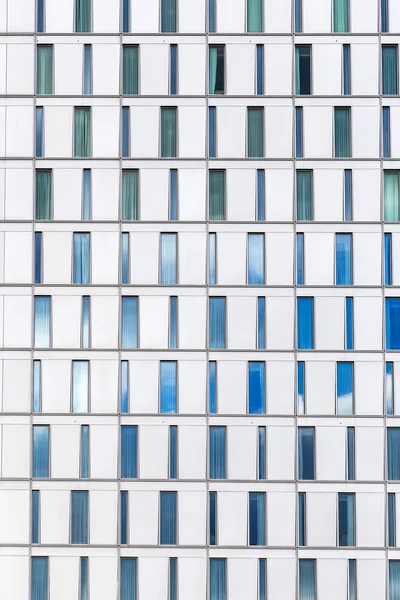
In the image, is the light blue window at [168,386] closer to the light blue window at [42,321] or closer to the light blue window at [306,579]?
the light blue window at [42,321]

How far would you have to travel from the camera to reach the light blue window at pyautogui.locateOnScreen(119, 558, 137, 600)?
29.3 meters

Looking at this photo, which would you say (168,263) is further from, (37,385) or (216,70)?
(216,70)

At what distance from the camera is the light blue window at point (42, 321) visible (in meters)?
30.1

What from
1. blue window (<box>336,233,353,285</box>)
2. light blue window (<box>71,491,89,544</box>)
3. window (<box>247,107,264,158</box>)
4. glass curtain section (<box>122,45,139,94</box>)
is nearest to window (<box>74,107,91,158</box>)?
glass curtain section (<box>122,45,139,94</box>)

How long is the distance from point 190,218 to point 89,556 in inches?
558

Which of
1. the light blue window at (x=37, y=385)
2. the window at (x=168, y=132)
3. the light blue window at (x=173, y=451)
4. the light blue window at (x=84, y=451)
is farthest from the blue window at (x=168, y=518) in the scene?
the window at (x=168, y=132)

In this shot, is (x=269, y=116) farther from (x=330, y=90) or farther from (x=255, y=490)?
(x=255, y=490)

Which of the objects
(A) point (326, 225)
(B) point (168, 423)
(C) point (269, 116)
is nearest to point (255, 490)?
(B) point (168, 423)

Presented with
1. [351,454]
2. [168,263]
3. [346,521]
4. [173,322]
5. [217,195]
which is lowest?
[346,521]

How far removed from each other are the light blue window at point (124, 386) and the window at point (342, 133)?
1230cm

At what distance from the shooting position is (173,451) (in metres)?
29.7

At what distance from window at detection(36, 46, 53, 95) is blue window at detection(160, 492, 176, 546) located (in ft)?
57.0

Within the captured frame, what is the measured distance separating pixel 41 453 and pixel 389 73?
21.3 m

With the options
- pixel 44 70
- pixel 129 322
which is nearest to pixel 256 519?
pixel 129 322
